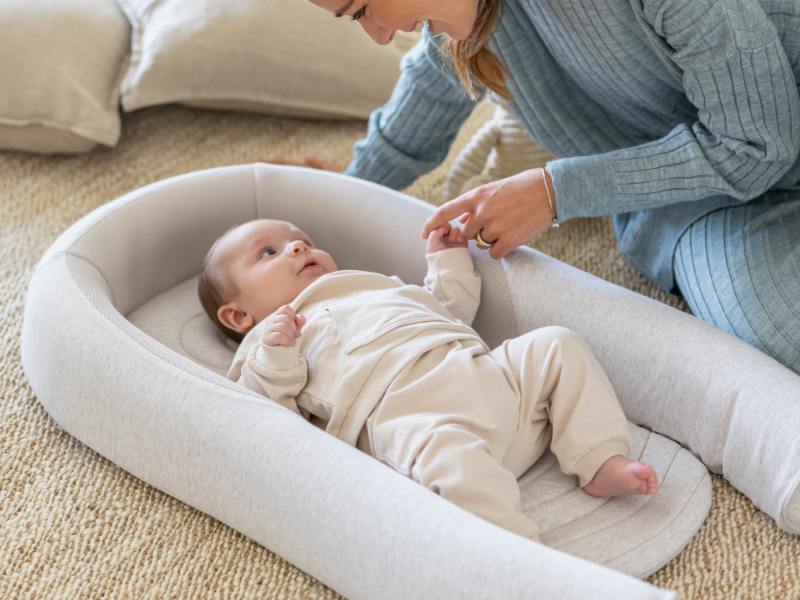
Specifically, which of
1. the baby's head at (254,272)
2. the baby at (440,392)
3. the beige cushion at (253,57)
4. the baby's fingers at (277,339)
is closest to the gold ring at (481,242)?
the baby at (440,392)

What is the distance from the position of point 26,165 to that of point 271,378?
3.67 feet

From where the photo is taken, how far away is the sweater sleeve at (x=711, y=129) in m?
1.33

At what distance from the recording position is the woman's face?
4.24 ft

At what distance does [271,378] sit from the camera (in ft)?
4.46

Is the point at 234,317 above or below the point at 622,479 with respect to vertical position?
below

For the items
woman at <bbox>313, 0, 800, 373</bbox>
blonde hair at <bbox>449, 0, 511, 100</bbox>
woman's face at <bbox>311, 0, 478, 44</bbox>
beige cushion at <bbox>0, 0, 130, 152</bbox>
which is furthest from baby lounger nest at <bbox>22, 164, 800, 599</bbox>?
beige cushion at <bbox>0, 0, 130, 152</bbox>

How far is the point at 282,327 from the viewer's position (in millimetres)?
1367

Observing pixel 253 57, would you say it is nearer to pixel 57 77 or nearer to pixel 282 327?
pixel 57 77

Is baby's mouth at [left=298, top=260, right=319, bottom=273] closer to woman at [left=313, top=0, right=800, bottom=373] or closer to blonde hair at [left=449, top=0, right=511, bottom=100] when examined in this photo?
woman at [left=313, top=0, right=800, bottom=373]

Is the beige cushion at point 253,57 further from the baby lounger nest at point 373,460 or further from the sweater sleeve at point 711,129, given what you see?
the sweater sleeve at point 711,129

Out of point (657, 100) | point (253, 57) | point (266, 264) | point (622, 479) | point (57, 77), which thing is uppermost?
point (657, 100)

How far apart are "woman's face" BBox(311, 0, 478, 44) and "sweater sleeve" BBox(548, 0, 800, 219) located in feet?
0.74

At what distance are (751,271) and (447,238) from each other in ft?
1.42

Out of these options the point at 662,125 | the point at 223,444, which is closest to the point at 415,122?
the point at 662,125
